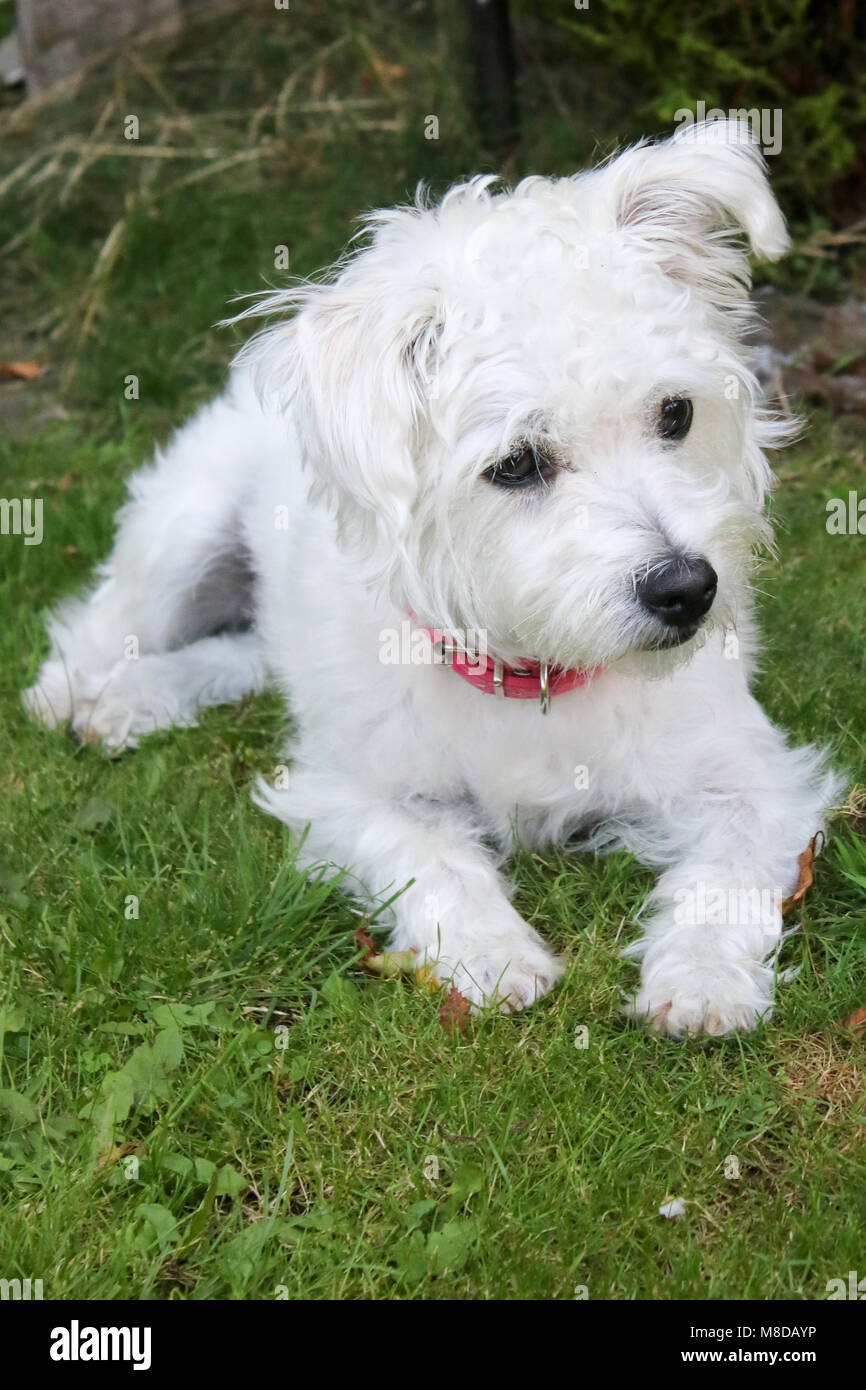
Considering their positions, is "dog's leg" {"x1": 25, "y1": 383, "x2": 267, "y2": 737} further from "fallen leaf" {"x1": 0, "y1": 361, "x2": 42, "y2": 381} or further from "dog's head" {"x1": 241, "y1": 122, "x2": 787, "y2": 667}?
"fallen leaf" {"x1": 0, "y1": 361, "x2": 42, "y2": 381}

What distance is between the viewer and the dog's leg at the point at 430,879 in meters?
3.02

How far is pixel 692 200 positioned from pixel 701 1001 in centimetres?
168

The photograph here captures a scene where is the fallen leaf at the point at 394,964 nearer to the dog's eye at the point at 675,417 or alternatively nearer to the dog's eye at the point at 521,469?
the dog's eye at the point at 521,469

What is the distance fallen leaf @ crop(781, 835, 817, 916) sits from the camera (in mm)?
3186

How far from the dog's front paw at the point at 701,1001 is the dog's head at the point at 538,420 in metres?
0.65

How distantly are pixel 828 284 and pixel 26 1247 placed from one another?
16.6ft

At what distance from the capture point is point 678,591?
2768 mm

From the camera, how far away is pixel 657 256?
10.1 ft

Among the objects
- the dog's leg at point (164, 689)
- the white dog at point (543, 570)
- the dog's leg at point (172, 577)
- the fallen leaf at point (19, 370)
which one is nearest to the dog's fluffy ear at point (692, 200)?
the white dog at point (543, 570)

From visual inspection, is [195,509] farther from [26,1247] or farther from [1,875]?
[26,1247]

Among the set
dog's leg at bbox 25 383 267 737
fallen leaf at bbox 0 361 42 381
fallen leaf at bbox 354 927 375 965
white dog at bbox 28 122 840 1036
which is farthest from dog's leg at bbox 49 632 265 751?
fallen leaf at bbox 0 361 42 381

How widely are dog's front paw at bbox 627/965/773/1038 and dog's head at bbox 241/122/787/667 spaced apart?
25.5 inches

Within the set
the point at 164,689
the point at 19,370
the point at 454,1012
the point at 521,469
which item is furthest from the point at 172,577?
the point at 19,370

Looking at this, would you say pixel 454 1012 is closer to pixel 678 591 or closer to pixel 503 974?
pixel 503 974
